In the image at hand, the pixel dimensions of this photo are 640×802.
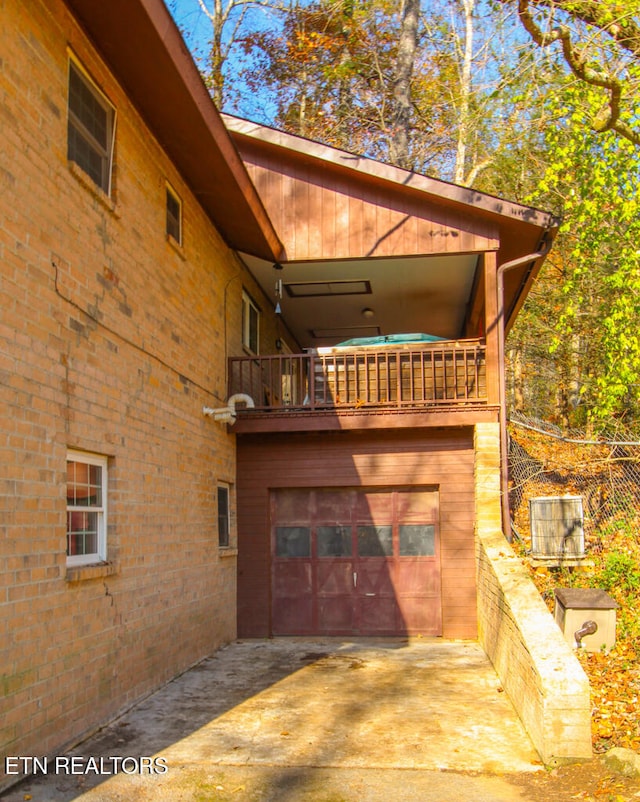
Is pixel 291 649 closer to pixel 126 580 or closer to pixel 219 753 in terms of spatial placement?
pixel 126 580

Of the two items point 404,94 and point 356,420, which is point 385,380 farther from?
point 404,94

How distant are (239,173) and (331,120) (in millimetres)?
16243

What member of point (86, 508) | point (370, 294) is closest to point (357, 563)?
point (370, 294)

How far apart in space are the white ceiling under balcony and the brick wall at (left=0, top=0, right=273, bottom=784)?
3.47 meters

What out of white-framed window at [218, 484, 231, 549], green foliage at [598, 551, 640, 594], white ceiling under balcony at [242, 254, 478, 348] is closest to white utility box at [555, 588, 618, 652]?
green foliage at [598, 551, 640, 594]

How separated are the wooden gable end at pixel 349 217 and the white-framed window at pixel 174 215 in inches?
107

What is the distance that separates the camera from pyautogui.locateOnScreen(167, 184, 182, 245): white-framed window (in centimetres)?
954

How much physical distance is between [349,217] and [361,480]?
162 inches

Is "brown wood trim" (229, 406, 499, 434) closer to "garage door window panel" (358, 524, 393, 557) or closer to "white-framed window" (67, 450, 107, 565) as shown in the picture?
"garage door window panel" (358, 524, 393, 557)

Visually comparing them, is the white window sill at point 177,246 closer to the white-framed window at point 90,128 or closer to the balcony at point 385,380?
the white-framed window at point 90,128

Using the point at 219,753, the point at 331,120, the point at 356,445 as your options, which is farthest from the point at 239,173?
the point at 331,120

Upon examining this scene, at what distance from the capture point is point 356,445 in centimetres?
1216

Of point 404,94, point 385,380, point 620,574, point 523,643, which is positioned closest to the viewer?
point 523,643

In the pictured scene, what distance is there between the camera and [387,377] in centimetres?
1195
